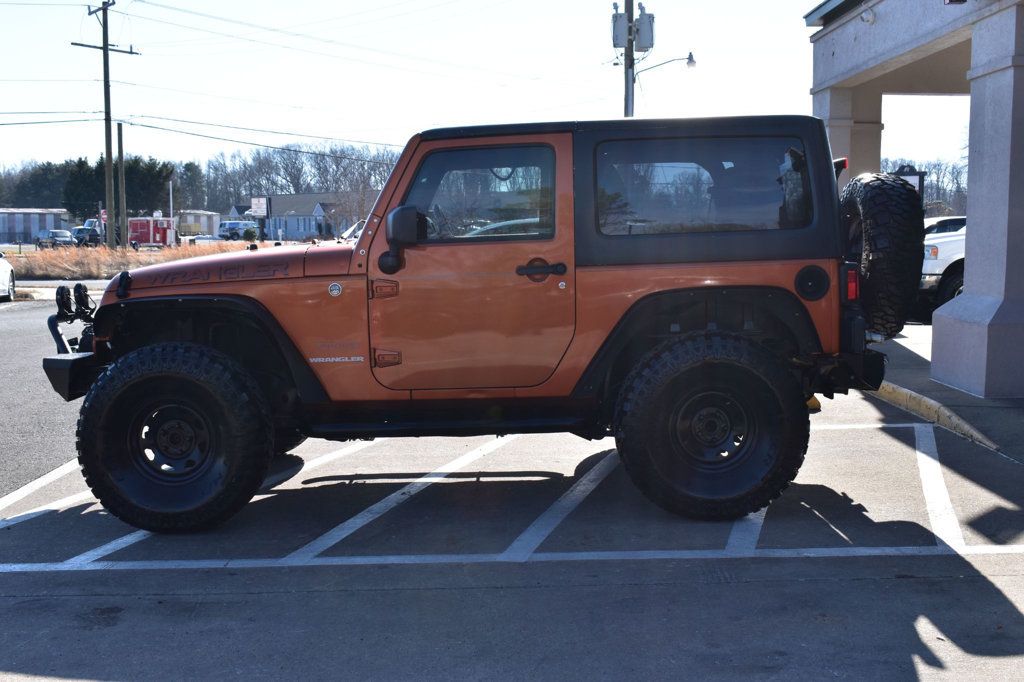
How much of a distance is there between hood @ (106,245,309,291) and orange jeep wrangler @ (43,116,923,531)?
1 cm

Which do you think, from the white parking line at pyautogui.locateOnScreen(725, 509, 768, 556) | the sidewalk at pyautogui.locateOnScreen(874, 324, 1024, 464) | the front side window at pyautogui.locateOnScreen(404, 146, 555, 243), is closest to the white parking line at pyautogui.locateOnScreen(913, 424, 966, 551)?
the sidewalk at pyautogui.locateOnScreen(874, 324, 1024, 464)

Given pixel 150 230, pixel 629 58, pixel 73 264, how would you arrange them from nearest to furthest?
pixel 629 58, pixel 73 264, pixel 150 230

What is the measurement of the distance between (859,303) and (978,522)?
4.44 feet

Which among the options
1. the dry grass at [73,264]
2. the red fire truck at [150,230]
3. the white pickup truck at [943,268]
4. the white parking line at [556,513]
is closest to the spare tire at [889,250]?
the white parking line at [556,513]

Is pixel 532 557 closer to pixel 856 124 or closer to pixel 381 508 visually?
pixel 381 508

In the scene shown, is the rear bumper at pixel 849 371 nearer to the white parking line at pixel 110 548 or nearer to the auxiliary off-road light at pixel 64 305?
the white parking line at pixel 110 548

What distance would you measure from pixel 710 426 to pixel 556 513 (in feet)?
3.36

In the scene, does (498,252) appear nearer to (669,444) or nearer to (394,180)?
(394,180)

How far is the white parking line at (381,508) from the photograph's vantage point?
5.55m

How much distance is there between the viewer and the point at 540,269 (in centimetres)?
576

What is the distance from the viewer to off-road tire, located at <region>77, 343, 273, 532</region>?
5.73 meters

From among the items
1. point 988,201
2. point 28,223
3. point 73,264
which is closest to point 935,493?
point 988,201

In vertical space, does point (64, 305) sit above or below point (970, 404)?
above

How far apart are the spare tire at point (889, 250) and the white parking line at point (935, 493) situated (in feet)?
3.33
